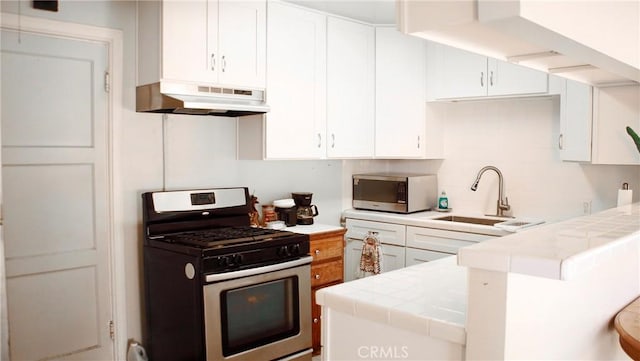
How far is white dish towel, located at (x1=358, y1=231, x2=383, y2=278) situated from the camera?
390 centimetres

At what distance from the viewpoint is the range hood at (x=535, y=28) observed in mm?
1124

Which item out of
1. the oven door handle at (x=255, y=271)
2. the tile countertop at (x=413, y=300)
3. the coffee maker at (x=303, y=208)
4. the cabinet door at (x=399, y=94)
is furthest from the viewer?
the cabinet door at (x=399, y=94)

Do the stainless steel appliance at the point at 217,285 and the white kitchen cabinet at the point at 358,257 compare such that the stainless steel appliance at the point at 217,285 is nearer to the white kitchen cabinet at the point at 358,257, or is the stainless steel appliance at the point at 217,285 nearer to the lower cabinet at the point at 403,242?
the lower cabinet at the point at 403,242

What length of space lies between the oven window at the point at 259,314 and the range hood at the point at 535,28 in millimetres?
1939

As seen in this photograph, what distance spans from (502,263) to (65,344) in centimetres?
273

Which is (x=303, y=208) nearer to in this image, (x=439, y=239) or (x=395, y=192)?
(x=395, y=192)

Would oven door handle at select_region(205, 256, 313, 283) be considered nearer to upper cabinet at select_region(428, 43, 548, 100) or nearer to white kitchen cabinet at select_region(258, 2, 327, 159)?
white kitchen cabinet at select_region(258, 2, 327, 159)

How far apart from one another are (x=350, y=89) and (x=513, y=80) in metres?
1.17

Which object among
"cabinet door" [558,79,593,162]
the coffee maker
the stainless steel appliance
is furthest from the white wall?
the stainless steel appliance

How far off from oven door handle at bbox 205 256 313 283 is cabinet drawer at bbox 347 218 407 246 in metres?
1.09

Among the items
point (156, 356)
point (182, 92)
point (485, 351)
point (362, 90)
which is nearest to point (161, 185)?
point (182, 92)

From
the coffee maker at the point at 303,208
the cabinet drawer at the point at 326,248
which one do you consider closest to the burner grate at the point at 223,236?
the cabinet drawer at the point at 326,248

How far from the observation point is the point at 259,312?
3.15 metres

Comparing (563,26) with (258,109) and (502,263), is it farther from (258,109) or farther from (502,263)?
(258,109)
